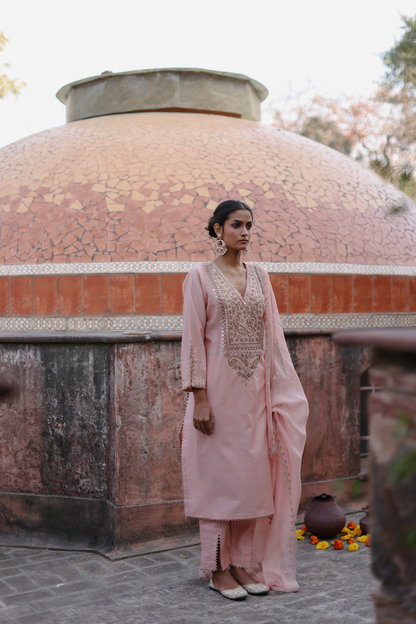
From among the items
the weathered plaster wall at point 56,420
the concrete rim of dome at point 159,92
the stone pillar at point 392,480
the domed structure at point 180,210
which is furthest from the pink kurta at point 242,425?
the concrete rim of dome at point 159,92

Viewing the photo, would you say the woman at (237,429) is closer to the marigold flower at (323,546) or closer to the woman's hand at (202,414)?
the woman's hand at (202,414)

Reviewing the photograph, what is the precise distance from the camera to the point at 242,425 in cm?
341

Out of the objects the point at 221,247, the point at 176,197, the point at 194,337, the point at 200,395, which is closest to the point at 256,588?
the point at 200,395

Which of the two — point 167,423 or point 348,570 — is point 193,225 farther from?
point 348,570

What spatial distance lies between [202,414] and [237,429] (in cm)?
20

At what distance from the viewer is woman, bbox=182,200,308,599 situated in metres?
3.38

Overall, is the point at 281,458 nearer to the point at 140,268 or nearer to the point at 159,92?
the point at 140,268

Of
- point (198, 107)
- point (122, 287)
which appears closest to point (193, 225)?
point (122, 287)

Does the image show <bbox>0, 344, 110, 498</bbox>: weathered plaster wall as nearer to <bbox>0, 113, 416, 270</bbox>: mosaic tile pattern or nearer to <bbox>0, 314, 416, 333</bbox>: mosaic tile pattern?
<bbox>0, 314, 416, 333</bbox>: mosaic tile pattern

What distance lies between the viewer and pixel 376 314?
4.93 m

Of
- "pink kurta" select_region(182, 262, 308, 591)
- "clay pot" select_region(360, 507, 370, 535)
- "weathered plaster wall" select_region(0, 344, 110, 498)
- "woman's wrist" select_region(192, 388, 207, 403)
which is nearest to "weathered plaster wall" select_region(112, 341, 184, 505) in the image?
"weathered plaster wall" select_region(0, 344, 110, 498)

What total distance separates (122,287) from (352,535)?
2.13 meters

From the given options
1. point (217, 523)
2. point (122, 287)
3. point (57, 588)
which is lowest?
point (57, 588)

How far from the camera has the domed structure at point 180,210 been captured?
14.8 ft
